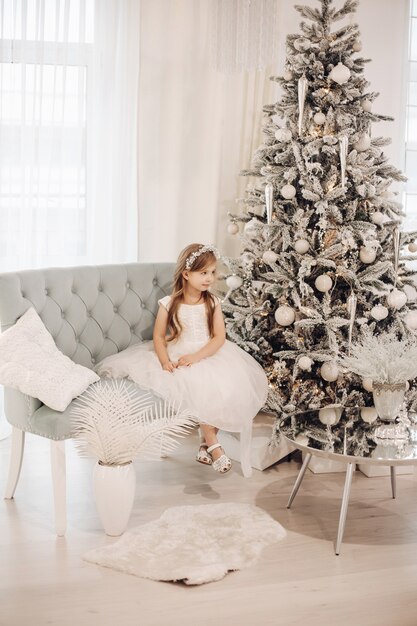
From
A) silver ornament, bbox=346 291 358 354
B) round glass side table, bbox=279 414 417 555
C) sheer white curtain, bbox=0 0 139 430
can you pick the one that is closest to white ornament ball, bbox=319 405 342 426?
round glass side table, bbox=279 414 417 555

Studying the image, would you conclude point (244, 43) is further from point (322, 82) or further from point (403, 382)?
point (403, 382)

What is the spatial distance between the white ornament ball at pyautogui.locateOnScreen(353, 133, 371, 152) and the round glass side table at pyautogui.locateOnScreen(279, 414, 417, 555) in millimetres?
1531

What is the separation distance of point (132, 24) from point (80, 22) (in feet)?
1.03

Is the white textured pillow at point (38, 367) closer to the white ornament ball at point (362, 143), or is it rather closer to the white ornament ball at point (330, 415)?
the white ornament ball at point (330, 415)

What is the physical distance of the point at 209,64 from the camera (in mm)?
5047

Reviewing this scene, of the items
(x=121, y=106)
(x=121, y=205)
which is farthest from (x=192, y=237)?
(x=121, y=106)

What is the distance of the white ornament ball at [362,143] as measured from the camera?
4.29 metres

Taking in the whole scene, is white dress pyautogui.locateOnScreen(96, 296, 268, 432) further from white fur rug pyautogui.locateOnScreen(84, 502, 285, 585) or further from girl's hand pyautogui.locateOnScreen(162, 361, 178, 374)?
white fur rug pyautogui.locateOnScreen(84, 502, 285, 585)

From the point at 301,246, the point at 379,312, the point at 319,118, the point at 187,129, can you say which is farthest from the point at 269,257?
the point at 187,129

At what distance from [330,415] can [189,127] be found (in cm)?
227

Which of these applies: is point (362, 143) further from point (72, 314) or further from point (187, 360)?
point (72, 314)

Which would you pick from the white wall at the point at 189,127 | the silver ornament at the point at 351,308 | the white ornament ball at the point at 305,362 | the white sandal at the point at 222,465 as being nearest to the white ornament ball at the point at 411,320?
the silver ornament at the point at 351,308

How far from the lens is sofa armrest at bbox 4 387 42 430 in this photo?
11.4ft

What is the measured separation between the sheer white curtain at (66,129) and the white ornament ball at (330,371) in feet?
5.13
